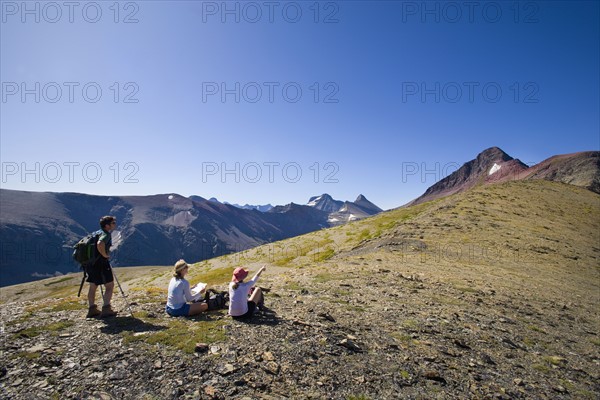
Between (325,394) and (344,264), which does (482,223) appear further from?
(325,394)

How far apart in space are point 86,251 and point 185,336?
573cm

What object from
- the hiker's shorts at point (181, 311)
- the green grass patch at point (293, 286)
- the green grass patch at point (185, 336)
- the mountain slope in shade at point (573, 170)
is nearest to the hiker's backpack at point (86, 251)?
the green grass patch at point (185, 336)

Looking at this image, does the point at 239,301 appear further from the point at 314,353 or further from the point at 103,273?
the point at 103,273

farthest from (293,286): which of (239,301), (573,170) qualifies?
(573,170)

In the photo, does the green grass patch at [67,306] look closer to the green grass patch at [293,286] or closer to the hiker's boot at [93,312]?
the hiker's boot at [93,312]

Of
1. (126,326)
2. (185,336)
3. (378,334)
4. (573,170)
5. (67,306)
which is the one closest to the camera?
(185,336)

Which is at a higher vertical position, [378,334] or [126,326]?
[126,326]

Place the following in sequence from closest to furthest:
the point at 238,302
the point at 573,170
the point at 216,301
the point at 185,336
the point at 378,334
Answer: the point at 185,336
the point at 378,334
the point at 238,302
the point at 216,301
the point at 573,170

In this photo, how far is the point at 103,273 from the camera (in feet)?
41.4

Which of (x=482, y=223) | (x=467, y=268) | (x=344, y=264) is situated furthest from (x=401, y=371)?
(x=482, y=223)

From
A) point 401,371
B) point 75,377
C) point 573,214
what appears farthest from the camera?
point 573,214

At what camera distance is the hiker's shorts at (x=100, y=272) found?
1246cm

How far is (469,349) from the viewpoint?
1176 cm

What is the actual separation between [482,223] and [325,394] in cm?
4395
